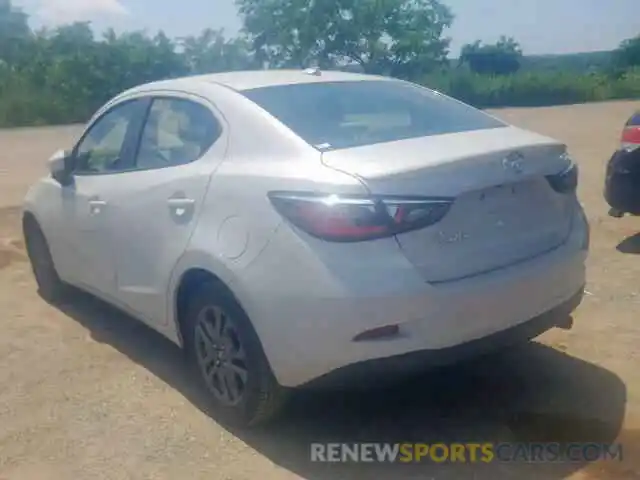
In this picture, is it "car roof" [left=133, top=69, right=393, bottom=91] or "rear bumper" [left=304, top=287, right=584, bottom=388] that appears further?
"car roof" [left=133, top=69, right=393, bottom=91]

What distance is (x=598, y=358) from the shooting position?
14.7 feet

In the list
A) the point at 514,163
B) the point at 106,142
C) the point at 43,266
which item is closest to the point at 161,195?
the point at 106,142

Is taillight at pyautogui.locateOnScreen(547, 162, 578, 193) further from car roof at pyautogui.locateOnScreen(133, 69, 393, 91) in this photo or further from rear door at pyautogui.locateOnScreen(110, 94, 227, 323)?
rear door at pyautogui.locateOnScreen(110, 94, 227, 323)

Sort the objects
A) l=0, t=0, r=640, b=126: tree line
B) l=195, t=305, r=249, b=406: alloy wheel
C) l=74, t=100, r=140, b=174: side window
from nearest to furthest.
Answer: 1. l=195, t=305, r=249, b=406: alloy wheel
2. l=74, t=100, r=140, b=174: side window
3. l=0, t=0, r=640, b=126: tree line

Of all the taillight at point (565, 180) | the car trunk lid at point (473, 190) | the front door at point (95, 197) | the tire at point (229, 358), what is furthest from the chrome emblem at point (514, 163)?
the front door at point (95, 197)

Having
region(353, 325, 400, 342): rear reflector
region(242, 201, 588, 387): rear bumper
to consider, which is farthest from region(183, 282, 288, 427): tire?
region(353, 325, 400, 342): rear reflector

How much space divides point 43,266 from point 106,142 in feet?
4.41

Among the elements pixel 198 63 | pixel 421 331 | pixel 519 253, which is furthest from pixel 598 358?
pixel 198 63

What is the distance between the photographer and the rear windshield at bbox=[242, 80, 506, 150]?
3748 mm

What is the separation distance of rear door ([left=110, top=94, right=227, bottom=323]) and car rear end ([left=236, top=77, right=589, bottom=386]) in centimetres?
57

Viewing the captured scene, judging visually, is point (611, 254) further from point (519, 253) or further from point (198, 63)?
point (198, 63)

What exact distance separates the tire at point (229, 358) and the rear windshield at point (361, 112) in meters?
0.85

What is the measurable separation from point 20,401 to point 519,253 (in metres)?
2.67

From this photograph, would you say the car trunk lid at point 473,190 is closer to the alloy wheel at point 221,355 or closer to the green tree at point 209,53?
the alloy wheel at point 221,355
